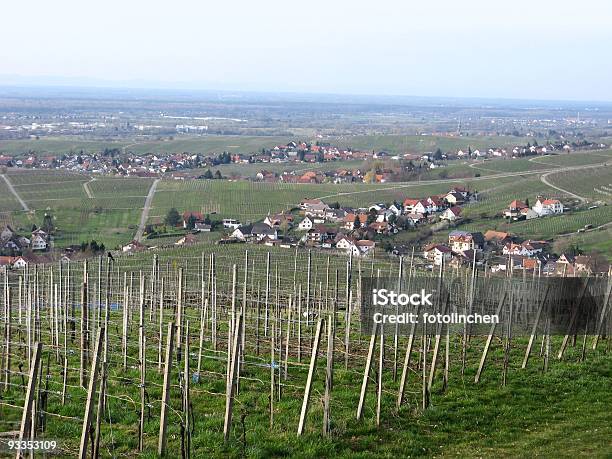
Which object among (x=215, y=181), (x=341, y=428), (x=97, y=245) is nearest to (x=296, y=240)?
(x=97, y=245)

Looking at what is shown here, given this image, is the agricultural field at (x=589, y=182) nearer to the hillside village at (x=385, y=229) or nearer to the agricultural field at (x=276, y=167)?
the hillside village at (x=385, y=229)

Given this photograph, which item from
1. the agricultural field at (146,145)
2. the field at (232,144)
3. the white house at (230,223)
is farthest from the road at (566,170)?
the agricultural field at (146,145)

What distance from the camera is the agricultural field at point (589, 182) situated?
54.7 m

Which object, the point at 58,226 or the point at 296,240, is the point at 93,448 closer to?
the point at 296,240

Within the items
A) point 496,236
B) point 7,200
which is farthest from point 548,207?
point 7,200

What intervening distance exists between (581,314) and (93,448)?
9.25 m

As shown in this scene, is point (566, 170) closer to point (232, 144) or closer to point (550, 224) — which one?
point (550, 224)

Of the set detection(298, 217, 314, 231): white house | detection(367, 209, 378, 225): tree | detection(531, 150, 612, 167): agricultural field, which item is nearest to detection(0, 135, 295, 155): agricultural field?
detection(531, 150, 612, 167): agricultural field

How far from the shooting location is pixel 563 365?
1245 centimetres

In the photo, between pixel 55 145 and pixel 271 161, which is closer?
pixel 271 161

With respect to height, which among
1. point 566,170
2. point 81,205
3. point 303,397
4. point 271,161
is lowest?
point 271,161

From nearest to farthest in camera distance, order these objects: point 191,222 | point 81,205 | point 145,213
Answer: point 191,222 → point 145,213 → point 81,205

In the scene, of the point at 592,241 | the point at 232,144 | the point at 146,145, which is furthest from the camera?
the point at 232,144

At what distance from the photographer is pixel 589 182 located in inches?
2377
